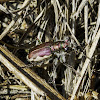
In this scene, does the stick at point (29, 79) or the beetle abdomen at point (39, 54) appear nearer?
the stick at point (29, 79)

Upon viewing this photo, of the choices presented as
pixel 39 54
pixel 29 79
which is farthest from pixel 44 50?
pixel 29 79

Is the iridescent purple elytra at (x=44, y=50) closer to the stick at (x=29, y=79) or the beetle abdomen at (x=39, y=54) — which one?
the beetle abdomen at (x=39, y=54)

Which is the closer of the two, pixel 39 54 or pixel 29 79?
pixel 29 79

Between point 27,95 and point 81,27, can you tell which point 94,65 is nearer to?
point 81,27

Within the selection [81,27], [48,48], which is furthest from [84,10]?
[48,48]

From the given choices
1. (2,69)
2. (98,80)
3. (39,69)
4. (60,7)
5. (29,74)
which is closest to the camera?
(29,74)

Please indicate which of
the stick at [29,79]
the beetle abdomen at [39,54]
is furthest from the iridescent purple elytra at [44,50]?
the stick at [29,79]

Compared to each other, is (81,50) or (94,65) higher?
(81,50)

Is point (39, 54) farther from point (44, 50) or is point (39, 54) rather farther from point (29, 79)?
point (29, 79)

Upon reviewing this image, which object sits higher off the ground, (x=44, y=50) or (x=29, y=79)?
(x=44, y=50)
